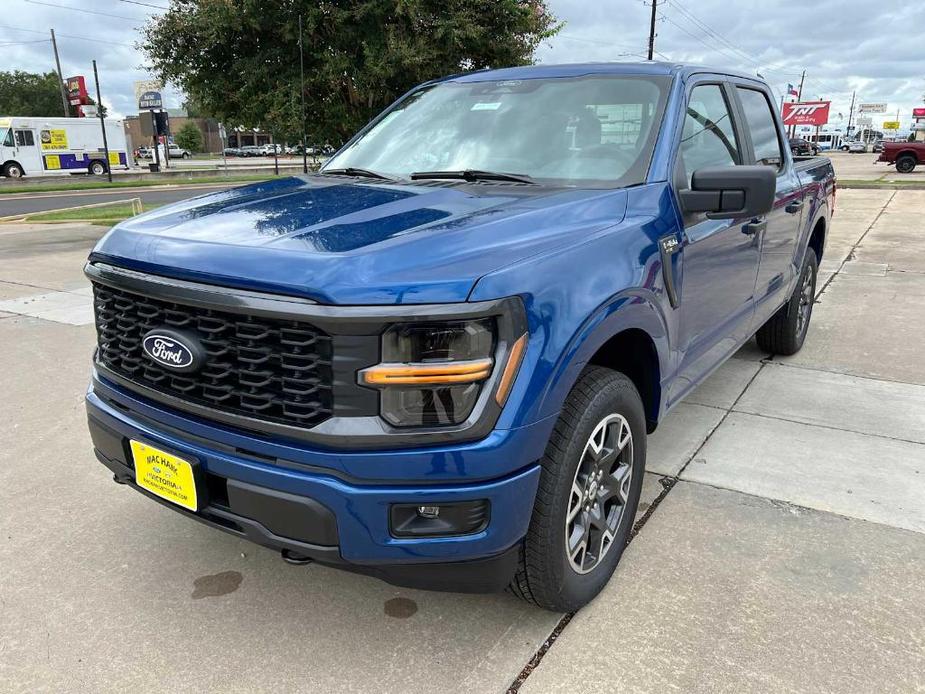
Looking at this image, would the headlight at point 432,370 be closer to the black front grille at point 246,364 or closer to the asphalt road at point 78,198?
the black front grille at point 246,364

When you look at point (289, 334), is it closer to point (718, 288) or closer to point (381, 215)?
point (381, 215)

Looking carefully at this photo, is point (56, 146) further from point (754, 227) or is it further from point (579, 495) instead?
point (579, 495)

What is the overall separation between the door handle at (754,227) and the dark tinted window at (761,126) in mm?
430

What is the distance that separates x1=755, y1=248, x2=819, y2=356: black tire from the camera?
16.6 feet

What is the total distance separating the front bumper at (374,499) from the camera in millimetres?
1874

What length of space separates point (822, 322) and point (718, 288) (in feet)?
12.1

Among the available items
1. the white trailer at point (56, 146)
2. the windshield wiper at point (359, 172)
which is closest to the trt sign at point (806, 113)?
the white trailer at point (56, 146)

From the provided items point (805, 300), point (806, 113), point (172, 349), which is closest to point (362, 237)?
point (172, 349)

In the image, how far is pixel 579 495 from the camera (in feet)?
7.60

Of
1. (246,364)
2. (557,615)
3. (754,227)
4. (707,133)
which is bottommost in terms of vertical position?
(557,615)

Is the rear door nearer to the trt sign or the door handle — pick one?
the door handle

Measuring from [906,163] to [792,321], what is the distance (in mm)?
32217

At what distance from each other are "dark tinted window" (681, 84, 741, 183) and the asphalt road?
16.6 metres

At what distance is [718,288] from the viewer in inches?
128
